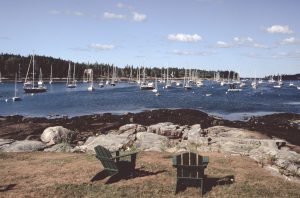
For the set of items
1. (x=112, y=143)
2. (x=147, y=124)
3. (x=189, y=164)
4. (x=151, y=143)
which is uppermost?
(x=189, y=164)

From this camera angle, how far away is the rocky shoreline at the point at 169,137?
73.8ft

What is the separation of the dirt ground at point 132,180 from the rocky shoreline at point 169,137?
2.22 metres

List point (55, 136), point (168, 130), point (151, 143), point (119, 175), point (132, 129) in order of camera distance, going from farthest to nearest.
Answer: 1. point (168, 130)
2. point (132, 129)
3. point (55, 136)
4. point (151, 143)
5. point (119, 175)

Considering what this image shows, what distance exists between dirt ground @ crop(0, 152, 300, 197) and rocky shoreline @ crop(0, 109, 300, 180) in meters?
2.22

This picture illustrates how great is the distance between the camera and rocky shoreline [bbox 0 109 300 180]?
73.8ft

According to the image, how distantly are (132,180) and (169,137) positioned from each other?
70.1ft

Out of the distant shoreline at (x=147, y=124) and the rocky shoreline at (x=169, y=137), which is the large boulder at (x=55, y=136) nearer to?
the rocky shoreline at (x=169, y=137)

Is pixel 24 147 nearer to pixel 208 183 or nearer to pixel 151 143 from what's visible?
pixel 151 143

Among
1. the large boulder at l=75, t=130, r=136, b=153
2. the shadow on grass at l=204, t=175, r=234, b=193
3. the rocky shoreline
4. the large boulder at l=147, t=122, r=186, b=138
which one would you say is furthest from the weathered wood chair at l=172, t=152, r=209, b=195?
the large boulder at l=147, t=122, r=186, b=138

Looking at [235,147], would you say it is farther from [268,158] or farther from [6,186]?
[6,186]

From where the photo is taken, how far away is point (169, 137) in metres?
36.1

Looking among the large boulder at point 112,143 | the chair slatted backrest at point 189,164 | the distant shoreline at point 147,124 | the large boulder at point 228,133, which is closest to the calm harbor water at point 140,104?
the distant shoreline at point 147,124

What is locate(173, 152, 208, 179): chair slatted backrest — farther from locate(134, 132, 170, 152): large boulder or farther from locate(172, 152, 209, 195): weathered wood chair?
locate(134, 132, 170, 152): large boulder

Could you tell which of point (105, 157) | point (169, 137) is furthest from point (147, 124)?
point (105, 157)
